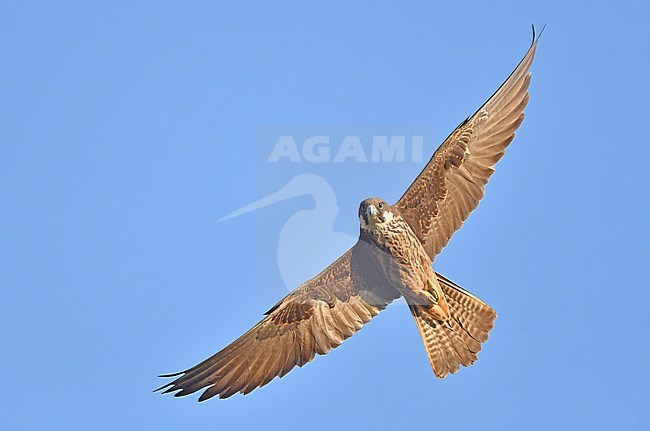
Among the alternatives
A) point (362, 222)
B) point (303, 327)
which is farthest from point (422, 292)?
point (303, 327)

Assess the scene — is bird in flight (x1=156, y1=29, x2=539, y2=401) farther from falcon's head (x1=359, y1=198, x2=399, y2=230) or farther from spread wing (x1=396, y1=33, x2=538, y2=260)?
falcon's head (x1=359, y1=198, x2=399, y2=230)

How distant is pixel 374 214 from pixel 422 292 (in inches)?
47.0

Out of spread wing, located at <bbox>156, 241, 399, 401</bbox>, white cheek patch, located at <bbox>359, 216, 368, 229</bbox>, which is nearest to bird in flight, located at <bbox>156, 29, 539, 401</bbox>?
spread wing, located at <bbox>156, 241, 399, 401</bbox>

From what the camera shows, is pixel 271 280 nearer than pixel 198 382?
No

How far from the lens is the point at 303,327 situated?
1497 centimetres

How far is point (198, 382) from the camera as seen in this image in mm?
14406

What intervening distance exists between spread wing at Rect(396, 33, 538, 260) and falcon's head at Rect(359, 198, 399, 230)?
0.72 meters

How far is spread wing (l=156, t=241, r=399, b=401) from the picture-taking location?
14.5 meters

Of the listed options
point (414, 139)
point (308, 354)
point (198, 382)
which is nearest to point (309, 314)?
point (308, 354)

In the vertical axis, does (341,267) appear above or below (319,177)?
below

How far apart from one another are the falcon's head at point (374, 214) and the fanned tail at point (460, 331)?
142cm

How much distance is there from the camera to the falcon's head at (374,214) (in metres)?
14.2

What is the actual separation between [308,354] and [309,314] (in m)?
0.52

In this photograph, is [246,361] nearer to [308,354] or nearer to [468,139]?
[308,354]
